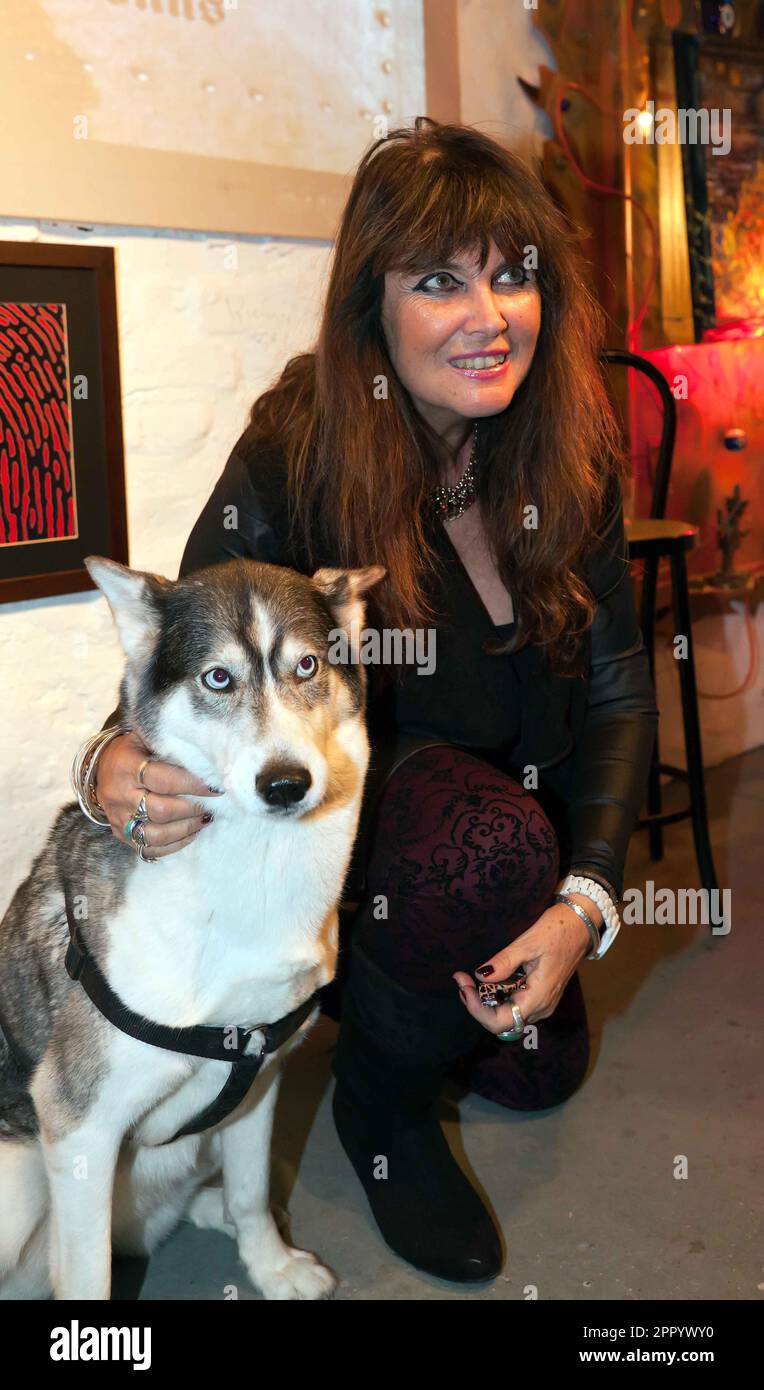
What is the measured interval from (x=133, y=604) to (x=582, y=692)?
926mm

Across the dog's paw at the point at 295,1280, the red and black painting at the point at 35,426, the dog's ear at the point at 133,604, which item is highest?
the red and black painting at the point at 35,426

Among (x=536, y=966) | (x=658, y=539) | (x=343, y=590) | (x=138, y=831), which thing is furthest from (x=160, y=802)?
(x=658, y=539)

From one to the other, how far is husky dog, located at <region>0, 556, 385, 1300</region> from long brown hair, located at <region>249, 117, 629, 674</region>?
13.8 inches

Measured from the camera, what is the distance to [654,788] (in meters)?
3.48

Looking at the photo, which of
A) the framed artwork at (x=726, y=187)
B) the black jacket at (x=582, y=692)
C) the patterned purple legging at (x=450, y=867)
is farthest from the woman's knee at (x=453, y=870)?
the framed artwork at (x=726, y=187)

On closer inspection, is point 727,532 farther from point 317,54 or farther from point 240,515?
point 240,515

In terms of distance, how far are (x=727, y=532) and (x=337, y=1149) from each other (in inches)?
106

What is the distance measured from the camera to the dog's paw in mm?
1686

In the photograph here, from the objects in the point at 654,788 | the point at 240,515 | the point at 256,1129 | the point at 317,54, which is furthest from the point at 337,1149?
the point at 317,54

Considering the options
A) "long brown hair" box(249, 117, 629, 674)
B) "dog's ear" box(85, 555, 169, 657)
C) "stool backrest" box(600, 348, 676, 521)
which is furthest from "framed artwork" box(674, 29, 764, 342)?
"dog's ear" box(85, 555, 169, 657)

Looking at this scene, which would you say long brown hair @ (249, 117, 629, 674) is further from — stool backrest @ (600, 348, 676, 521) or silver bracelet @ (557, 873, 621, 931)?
stool backrest @ (600, 348, 676, 521)

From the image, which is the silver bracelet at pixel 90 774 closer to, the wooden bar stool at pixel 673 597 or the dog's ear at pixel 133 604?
the dog's ear at pixel 133 604

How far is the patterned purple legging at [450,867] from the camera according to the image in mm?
1734

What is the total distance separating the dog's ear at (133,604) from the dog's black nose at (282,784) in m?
0.27
